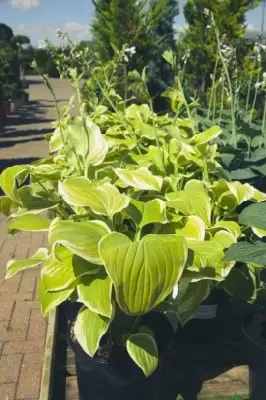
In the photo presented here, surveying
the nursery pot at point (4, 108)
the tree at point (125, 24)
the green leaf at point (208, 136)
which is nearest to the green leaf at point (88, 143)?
the green leaf at point (208, 136)

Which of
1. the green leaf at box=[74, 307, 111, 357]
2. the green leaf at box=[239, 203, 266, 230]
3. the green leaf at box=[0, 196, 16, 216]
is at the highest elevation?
the green leaf at box=[239, 203, 266, 230]

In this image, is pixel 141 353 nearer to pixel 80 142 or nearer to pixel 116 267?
pixel 116 267

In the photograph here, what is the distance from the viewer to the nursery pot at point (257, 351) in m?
1.80

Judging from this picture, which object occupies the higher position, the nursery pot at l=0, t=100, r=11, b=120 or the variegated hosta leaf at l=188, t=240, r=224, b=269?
the variegated hosta leaf at l=188, t=240, r=224, b=269

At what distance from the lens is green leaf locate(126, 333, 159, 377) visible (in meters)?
1.55

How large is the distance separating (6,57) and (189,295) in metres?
11.2

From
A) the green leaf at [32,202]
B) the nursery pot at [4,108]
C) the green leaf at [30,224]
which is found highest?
the green leaf at [32,202]

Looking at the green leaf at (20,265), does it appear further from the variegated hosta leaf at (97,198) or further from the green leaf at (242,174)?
the green leaf at (242,174)

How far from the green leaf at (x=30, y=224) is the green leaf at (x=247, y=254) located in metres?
0.66

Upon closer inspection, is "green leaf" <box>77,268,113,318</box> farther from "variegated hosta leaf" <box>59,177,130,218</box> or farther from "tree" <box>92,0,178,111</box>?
"tree" <box>92,0,178,111</box>

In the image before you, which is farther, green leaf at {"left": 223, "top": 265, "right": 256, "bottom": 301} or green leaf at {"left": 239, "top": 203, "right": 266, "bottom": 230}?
green leaf at {"left": 223, "top": 265, "right": 256, "bottom": 301}

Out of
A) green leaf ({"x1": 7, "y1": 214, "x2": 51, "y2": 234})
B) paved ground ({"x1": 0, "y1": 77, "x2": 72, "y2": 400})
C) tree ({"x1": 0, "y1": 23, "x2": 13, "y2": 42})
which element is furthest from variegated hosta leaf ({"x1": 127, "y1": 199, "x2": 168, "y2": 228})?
tree ({"x1": 0, "y1": 23, "x2": 13, "y2": 42})

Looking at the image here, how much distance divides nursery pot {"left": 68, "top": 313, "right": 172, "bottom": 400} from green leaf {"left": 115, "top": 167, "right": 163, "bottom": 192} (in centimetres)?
53

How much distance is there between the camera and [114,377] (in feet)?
5.64
